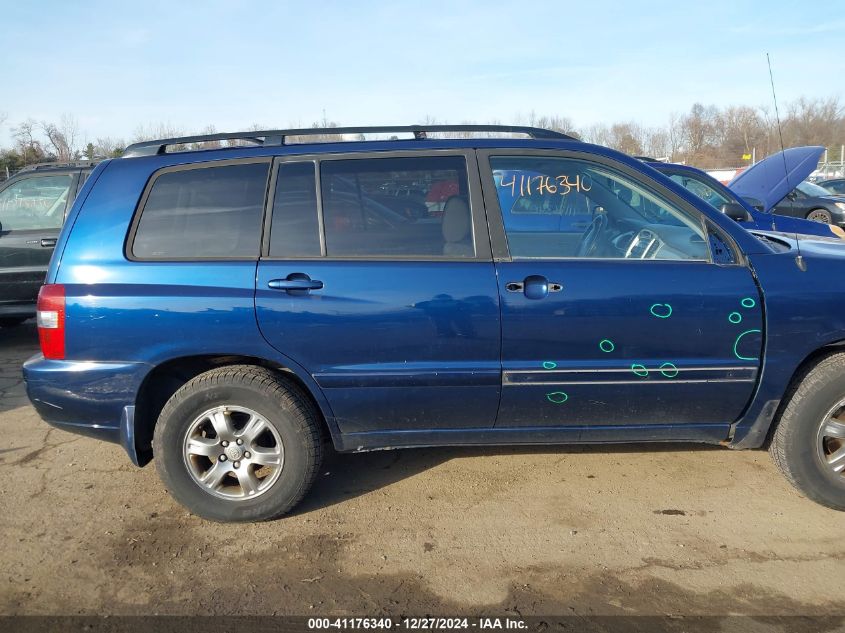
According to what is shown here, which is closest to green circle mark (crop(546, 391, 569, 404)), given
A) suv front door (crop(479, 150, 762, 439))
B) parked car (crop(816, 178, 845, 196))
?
suv front door (crop(479, 150, 762, 439))

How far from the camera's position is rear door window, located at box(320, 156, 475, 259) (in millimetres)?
3191

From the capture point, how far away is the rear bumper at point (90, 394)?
315 centimetres

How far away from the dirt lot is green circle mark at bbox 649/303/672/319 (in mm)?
1021

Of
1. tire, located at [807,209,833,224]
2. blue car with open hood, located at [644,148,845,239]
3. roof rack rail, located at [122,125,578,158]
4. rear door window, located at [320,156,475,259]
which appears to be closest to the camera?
rear door window, located at [320,156,475,259]

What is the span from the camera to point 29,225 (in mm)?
6629

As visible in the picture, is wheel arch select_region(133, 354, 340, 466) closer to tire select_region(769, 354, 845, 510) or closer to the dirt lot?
the dirt lot

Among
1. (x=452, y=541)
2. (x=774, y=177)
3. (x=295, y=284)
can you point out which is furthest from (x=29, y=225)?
(x=774, y=177)

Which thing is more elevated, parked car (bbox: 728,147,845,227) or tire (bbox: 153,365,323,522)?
parked car (bbox: 728,147,845,227)

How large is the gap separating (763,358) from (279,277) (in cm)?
236

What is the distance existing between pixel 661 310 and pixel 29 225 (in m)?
6.28

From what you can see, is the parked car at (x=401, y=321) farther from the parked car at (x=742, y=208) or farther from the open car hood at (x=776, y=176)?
the open car hood at (x=776, y=176)

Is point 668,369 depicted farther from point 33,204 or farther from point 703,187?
point 33,204

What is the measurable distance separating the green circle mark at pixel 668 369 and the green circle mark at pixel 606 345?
10.4 inches

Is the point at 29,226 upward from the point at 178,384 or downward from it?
upward
